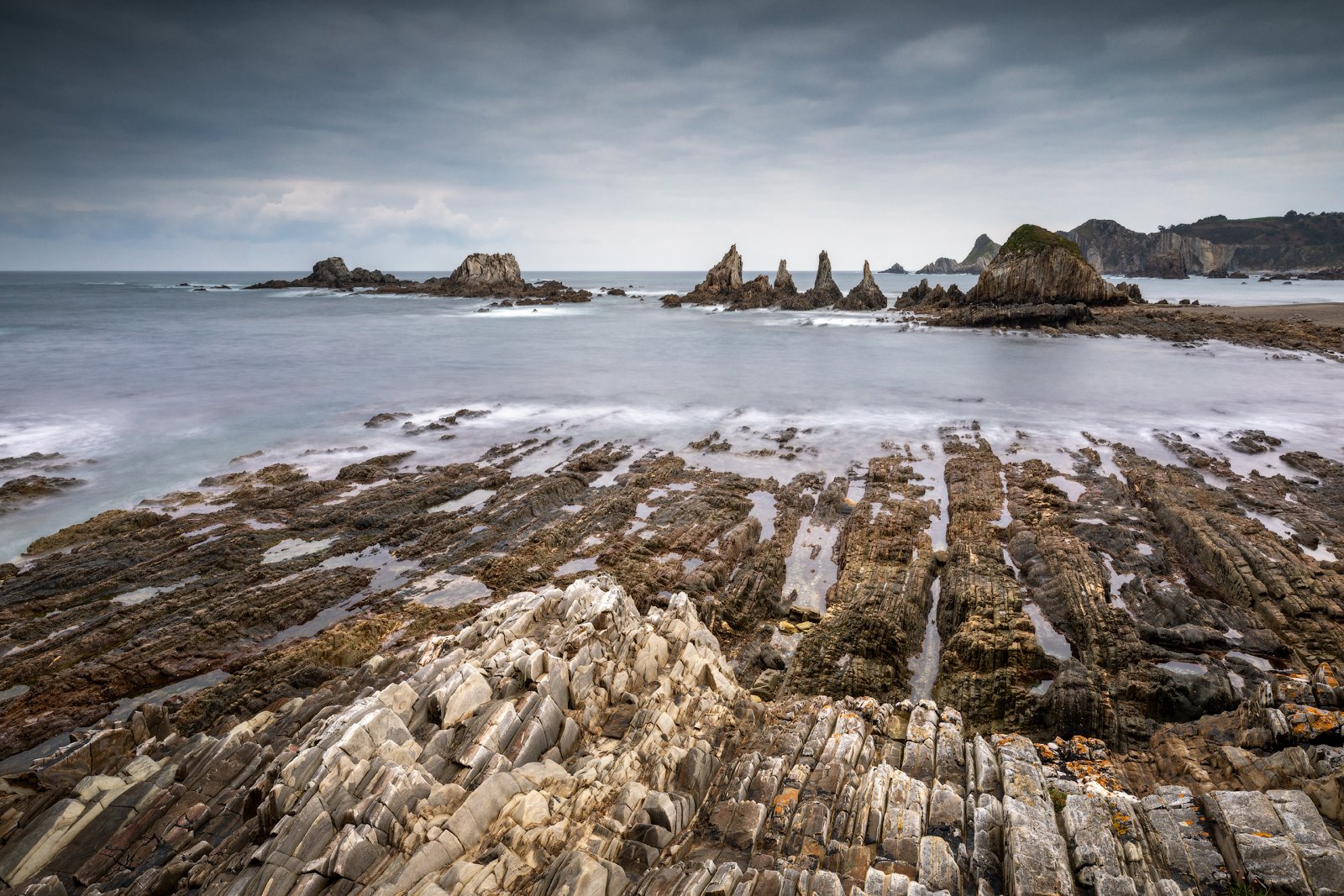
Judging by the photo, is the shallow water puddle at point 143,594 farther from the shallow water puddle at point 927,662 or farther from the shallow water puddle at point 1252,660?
the shallow water puddle at point 1252,660

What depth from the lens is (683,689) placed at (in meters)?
8.21

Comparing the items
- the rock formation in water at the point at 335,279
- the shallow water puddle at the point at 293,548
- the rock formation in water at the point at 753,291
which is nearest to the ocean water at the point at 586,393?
the shallow water puddle at the point at 293,548

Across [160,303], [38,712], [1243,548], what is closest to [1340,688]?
[1243,548]

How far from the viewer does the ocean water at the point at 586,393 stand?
21438 millimetres

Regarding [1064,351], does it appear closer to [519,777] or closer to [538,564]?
[538,564]

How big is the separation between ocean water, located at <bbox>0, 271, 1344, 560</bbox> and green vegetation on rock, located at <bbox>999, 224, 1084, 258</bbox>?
16359 mm

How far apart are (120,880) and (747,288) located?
10156 cm

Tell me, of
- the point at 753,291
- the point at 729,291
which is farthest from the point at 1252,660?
the point at 729,291

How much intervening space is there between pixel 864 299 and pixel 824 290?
33.5 feet

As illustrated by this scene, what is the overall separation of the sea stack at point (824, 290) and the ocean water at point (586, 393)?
120 feet

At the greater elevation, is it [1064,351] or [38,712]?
[1064,351]

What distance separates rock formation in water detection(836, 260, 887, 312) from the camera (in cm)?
9006

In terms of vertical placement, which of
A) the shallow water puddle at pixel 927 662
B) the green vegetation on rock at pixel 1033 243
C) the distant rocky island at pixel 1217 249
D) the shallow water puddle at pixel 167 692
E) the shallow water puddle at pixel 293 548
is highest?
the distant rocky island at pixel 1217 249

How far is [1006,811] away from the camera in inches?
232
